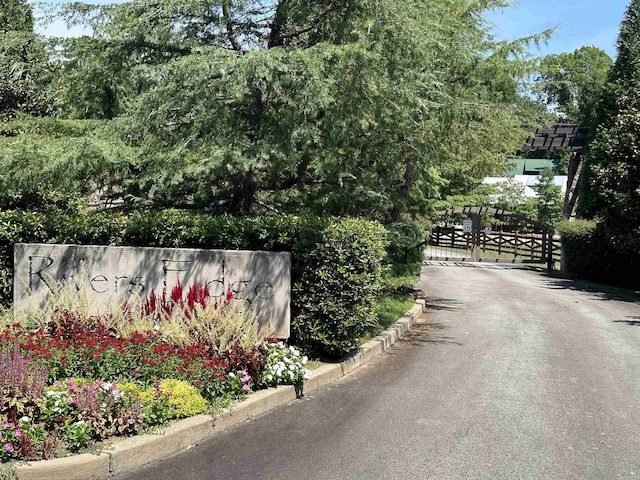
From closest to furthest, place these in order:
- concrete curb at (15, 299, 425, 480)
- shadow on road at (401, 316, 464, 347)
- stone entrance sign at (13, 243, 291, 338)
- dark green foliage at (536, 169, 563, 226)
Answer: concrete curb at (15, 299, 425, 480) < stone entrance sign at (13, 243, 291, 338) < shadow on road at (401, 316, 464, 347) < dark green foliage at (536, 169, 563, 226)

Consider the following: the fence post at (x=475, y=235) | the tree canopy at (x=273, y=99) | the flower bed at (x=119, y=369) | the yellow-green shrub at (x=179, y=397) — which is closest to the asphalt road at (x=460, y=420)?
the yellow-green shrub at (x=179, y=397)

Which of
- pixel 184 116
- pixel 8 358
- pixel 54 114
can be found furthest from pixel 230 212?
pixel 8 358

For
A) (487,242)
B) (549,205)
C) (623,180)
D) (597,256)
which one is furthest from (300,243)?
Answer: (549,205)

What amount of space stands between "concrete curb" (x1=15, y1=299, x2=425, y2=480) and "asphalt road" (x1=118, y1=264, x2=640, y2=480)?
0.10 metres

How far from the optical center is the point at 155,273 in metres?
8.06

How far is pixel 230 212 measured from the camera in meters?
10.5

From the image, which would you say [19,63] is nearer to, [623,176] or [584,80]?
[623,176]

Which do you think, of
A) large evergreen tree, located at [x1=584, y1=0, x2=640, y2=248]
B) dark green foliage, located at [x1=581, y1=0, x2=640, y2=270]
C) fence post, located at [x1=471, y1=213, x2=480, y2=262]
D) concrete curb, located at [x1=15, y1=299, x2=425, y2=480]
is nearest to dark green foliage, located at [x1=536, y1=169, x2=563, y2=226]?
fence post, located at [x1=471, y1=213, x2=480, y2=262]

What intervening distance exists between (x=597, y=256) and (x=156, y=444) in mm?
21418

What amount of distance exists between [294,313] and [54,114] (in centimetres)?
698

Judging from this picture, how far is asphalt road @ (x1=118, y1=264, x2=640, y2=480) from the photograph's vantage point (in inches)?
187

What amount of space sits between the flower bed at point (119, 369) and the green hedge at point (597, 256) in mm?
17070

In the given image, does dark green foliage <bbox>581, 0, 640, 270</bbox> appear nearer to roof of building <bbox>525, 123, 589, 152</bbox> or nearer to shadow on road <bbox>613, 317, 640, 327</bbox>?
shadow on road <bbox>613, 317, 640, 327</bbox>

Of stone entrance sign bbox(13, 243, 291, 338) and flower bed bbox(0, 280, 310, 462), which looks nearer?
flower bed bbox(0, 280, 310, 462)
